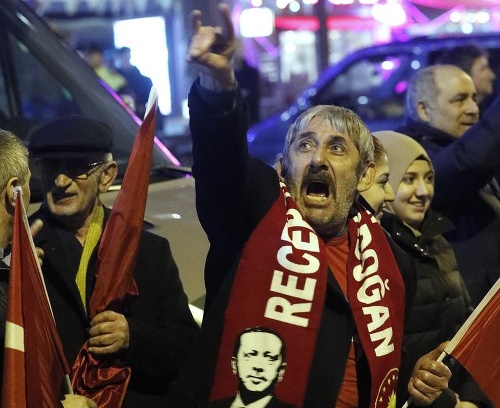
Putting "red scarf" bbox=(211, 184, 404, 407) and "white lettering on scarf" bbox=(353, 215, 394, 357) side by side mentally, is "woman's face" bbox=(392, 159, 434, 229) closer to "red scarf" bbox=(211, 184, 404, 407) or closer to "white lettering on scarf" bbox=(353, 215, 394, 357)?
"white lettering on scarf" bbox=(353, 215, 394, 357)

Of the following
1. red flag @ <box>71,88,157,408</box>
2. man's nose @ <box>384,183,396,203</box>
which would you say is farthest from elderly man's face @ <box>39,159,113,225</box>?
man's nose @ <box>384,183,396,203</box>

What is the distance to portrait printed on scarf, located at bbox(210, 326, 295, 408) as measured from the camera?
11.5 ft

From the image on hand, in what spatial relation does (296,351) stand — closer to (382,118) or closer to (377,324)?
(377,324)

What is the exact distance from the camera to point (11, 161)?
11.7 feet

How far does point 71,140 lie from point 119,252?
51cm

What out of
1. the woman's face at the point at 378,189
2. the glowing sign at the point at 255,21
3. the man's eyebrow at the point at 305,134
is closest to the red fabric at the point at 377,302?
the man's eyebrow at the point at 305,134

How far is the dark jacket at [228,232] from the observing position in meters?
3.35

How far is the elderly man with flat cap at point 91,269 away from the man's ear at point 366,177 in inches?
27.6

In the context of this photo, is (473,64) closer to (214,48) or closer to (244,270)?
(244,270)

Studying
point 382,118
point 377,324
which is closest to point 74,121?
point 377,324

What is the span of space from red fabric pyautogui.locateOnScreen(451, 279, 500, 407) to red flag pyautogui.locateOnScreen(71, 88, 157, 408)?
3.63 ft

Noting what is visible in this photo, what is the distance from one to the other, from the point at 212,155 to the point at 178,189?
1.97 m

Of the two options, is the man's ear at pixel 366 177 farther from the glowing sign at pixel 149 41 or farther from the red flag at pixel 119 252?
the glowing sign at pixel 149 41

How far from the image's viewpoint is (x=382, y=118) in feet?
40.7
